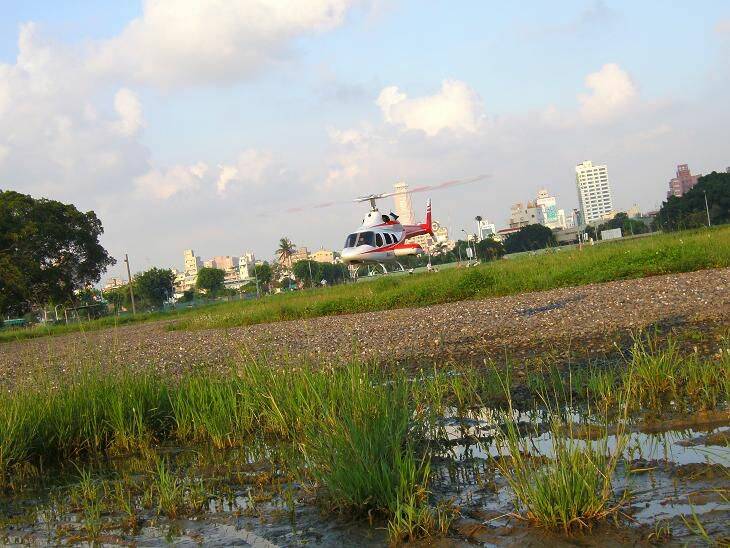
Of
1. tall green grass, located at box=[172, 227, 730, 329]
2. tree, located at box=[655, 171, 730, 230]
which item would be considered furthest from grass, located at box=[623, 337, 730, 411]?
tree, located at box=[655, 171, 730, 230]

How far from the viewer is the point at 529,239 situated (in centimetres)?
11769

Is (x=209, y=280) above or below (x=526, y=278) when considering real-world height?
above

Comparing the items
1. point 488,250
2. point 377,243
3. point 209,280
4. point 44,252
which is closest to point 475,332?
point 377,243

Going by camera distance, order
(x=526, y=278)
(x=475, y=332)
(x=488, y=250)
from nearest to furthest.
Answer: (x=475, y=332) < (x=526, y=278) < (x=488, y=250)

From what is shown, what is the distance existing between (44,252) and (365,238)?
18161 mm

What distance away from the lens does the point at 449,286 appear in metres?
25.9

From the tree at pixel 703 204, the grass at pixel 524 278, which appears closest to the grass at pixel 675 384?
the grass at pixel 524 278

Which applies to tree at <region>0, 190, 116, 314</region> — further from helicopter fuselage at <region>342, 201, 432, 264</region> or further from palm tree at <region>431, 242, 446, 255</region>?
palm tree at <region>431, 242, 446, 255</region>

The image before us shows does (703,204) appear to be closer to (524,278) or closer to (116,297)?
(524,278)

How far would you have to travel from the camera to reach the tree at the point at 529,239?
118 metres

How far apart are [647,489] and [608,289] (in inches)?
606

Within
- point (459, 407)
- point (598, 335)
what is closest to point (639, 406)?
point (459, 407)

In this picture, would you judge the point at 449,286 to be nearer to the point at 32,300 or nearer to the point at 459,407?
the point at 459,407

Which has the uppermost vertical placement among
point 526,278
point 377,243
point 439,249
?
point 439,249
